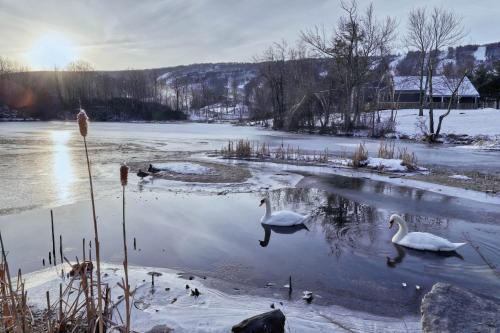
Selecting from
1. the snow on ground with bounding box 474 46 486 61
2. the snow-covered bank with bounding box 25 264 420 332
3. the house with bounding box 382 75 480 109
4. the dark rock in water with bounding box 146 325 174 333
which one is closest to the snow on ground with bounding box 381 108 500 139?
the house with bounding box 382 75 480 109

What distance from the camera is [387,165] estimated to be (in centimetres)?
1722

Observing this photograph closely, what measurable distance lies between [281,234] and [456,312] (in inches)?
187

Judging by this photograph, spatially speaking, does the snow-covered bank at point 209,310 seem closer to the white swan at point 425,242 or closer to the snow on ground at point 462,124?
the white swan at point 425,242

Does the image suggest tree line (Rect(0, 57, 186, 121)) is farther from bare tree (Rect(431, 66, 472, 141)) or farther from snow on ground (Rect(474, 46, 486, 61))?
snow on ground (Rect(474, 46, 486, 61))

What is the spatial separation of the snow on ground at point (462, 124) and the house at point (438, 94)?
982 cm

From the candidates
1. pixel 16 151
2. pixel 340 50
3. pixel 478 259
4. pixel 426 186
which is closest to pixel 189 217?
pixel 478 259

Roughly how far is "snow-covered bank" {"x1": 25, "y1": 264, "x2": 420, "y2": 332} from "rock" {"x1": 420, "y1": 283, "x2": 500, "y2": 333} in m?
0.54

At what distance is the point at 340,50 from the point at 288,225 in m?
35.4

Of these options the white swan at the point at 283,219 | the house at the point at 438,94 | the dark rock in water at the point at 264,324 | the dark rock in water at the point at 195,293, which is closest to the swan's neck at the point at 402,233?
the white swan at the point at 283,219

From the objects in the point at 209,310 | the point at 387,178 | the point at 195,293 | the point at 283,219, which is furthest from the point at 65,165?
the point at 209,310

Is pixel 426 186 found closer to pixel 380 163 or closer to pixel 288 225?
pixel 380 163

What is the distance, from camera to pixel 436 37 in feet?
127

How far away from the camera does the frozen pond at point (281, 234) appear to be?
6.37 meters

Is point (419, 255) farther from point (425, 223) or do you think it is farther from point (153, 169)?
point (153, 169)
